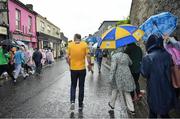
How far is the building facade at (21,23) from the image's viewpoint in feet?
77.8

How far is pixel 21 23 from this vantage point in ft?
87.9

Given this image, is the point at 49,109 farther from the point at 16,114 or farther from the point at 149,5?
the point at 149,5

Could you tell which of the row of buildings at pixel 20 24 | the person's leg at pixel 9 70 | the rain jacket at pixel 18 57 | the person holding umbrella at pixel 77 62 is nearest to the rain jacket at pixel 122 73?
the person holding umbrella at pixel 77 62

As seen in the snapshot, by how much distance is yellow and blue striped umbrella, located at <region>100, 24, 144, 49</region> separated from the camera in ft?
23.7

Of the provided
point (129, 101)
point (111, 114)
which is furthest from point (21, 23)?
point (129, 101)

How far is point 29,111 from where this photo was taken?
7754mm

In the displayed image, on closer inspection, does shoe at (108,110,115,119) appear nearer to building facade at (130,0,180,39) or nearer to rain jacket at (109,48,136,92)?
rain jacket at (109,48,136,92)

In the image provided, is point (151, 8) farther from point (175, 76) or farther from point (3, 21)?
point (3, 21)

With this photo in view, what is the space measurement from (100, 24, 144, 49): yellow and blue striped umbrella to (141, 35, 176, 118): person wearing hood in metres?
2.01

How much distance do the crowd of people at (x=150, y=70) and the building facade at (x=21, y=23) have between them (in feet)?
52.0

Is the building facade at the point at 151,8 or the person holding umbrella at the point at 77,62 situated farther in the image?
the building facade at the point at 151,8

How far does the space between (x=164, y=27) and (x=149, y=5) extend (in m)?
7.24

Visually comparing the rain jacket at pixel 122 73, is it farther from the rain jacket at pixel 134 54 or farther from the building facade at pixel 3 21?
the building facade at pixel 3 21

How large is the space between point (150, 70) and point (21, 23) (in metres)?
22.9
